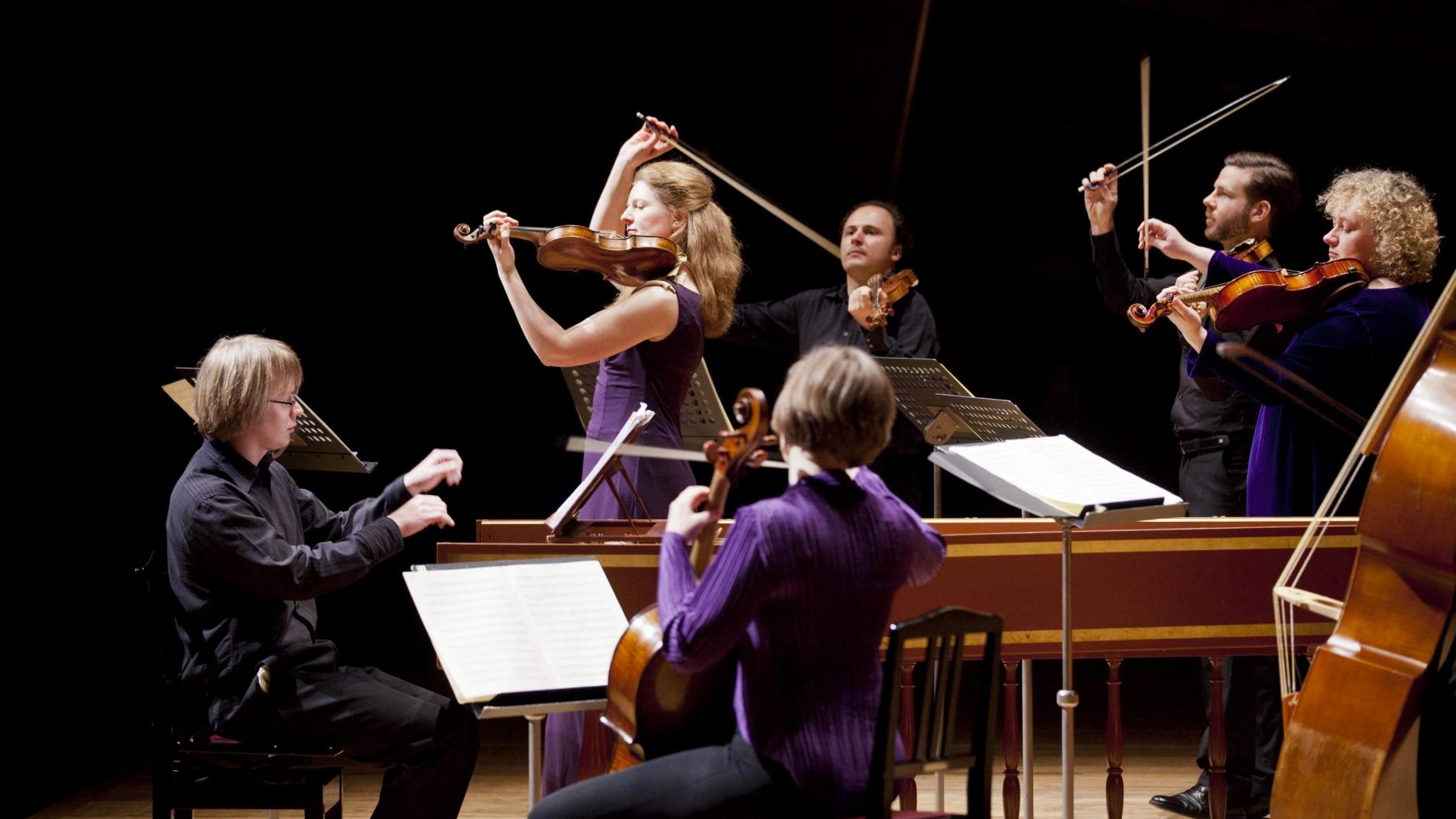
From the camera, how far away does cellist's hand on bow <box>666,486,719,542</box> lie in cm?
183

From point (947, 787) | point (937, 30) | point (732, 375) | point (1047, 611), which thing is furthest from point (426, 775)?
point (937, 30)

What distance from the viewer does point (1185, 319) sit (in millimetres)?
3117

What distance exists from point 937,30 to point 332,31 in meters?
2.29

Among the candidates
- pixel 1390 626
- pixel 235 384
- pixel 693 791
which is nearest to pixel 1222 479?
pixel 1390 626

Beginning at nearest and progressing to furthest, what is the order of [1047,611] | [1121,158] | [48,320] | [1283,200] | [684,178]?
[1047,611] → [684,178] → [1283,200] → [48,320] → [1121,158]

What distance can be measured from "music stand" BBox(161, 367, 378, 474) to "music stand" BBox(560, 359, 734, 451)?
0.67m

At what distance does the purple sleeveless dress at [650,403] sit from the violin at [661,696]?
0.87 meters

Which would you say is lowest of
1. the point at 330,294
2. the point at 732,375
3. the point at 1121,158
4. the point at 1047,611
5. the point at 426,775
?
the point at 426,775

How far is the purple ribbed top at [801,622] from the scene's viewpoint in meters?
1.71

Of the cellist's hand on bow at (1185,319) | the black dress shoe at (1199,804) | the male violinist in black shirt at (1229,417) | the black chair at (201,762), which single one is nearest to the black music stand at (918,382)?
the cellist's hand on bow at (1185,319)

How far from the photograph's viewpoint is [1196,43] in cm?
480

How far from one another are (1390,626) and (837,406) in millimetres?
1126

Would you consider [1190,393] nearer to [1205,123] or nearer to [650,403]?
[1205,123]

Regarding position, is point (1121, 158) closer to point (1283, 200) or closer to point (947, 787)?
point (1283, 200)
